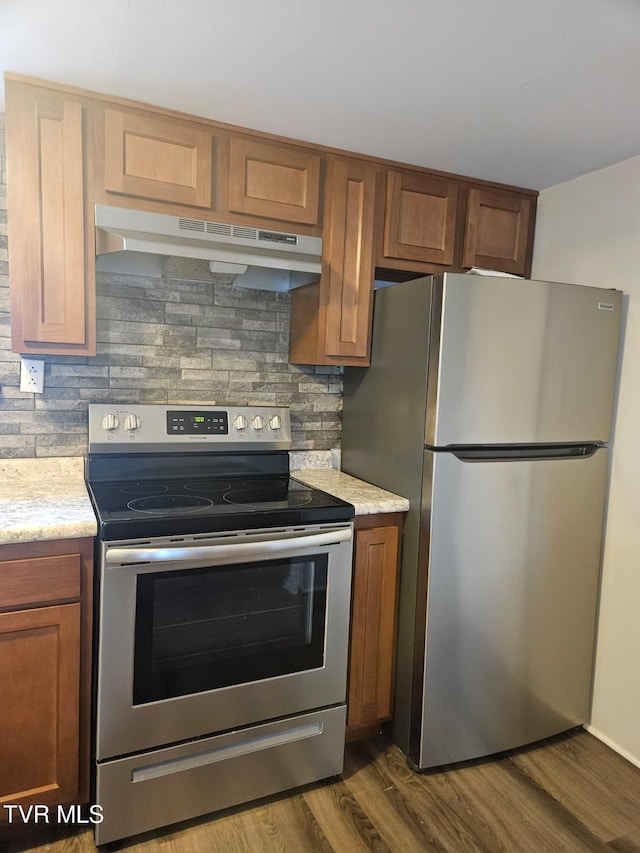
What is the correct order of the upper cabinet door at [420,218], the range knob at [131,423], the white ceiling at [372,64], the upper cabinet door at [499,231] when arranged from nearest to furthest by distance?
the white ceiling at [372,64], the range knob at [131,423], the upper cabinet door at [420,218], the upper cabinet door at [499,231]

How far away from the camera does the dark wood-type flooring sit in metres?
1.63

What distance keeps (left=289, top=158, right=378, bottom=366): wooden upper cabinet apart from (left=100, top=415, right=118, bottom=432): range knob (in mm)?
747

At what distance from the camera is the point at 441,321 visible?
179 cm

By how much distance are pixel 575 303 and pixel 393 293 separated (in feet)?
2.03

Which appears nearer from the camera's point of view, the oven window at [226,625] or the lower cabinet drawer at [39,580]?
the lower cabinet drawer at [39,580]

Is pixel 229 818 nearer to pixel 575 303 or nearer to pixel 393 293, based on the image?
pixel 393 293

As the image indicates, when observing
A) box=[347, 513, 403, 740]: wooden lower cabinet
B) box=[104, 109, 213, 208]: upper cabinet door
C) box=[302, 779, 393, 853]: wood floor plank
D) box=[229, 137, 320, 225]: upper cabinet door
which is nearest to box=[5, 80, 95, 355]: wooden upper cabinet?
box=[104, 109, 213, 208]: upper cabinet door

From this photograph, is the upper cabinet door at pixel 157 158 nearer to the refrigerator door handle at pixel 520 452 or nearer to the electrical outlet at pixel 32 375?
the electrical outlet at pixel 32 375

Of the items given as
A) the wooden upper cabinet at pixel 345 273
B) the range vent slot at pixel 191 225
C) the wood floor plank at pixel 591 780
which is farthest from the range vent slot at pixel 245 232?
the wood floor plank at pixel 591 780

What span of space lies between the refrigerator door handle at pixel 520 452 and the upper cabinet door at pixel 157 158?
116 cm

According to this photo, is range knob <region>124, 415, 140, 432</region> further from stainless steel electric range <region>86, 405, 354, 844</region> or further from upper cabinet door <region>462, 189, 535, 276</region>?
upper cabinet door <region>462, 189, 535, 276</region>

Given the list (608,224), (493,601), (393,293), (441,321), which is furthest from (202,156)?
(493,601)

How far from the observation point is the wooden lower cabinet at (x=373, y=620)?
1.94m

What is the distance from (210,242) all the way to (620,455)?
1639 millimetres
